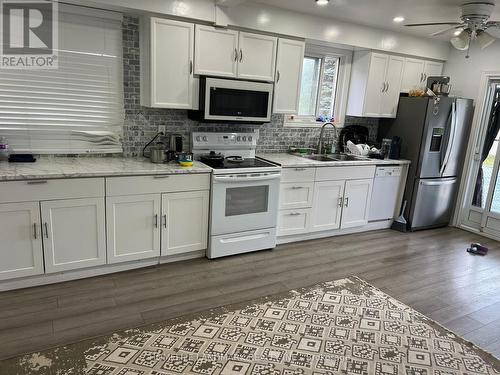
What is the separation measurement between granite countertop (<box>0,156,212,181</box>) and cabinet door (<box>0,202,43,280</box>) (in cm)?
23

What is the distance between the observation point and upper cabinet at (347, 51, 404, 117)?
4.61 metres

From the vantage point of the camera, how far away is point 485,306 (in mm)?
3051

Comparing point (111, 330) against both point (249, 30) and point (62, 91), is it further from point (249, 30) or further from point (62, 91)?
point (249, 30)

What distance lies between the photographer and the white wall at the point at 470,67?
182 inches

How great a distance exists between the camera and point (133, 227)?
10.4 feet

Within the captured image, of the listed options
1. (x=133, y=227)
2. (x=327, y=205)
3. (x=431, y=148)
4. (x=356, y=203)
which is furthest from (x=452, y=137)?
(x=133, y=227)

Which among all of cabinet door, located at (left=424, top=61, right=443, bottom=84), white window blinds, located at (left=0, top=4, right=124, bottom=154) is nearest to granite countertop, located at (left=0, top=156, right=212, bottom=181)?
white window blinds, located at (left=0, top=4, right=124, bottom=154)

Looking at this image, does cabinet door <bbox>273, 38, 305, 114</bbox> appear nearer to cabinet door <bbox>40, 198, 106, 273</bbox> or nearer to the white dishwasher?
the white dishwasher

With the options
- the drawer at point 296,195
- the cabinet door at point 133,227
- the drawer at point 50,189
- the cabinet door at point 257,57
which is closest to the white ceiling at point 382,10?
the cabinet door at point 257,57

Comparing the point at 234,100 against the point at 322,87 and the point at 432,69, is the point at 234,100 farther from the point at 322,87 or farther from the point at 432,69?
the point at 432,69

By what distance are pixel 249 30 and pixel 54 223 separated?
254cm

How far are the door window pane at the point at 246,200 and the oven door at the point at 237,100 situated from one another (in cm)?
74

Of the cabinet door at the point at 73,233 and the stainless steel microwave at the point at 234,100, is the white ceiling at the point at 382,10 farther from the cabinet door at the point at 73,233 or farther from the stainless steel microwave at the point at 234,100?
the cabinet door at the point at 73,233

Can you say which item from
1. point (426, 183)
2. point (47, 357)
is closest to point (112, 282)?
point (47, 357)
